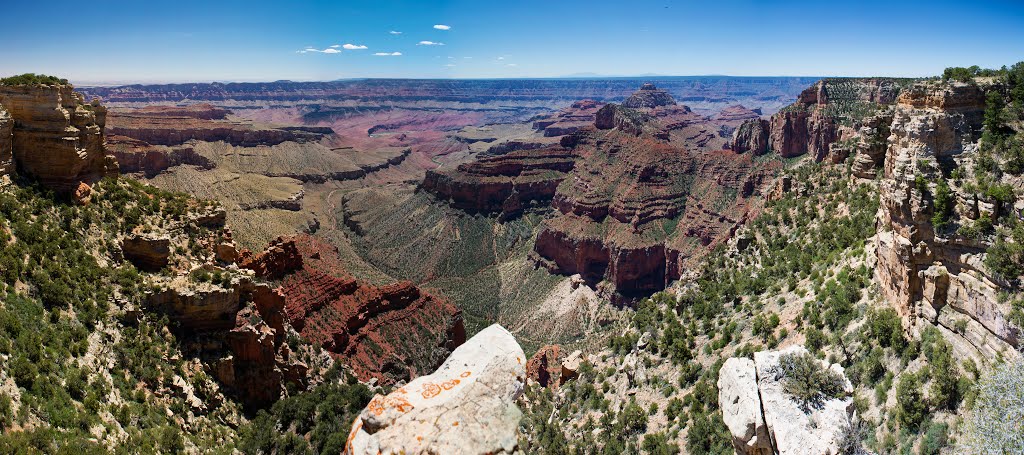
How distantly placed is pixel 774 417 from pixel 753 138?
11121cm

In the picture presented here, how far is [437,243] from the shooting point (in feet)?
386

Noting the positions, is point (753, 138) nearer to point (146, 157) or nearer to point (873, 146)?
point (873, 146)

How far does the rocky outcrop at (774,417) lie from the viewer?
13.3 metres

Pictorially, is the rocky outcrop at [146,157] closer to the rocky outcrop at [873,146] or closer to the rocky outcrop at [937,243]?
the rocky outcrop at [873,146]

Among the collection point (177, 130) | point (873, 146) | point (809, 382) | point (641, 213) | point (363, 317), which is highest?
point (873, 146)

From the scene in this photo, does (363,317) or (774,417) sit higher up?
(774,417)

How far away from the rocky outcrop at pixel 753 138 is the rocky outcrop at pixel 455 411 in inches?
4494

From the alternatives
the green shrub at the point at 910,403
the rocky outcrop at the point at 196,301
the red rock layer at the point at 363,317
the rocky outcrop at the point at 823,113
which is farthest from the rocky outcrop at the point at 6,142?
the rocky outcrop at the point at 823,113

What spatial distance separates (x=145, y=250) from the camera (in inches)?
1148

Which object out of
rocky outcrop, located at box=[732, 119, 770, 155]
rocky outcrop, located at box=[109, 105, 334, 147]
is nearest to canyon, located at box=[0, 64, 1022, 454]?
rocky outcrop, located at box=[732, 119, 770, 155]

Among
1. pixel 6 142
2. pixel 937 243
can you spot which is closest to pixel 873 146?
pixel 937 243

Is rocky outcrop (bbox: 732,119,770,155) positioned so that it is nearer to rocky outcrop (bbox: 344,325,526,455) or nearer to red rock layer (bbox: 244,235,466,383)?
red rock layer (bbox: 244,235,466,383)

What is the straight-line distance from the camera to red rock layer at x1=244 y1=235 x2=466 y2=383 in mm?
43156

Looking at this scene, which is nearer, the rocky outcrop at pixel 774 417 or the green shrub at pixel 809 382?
the rocky outcrop at pixel 774 417
